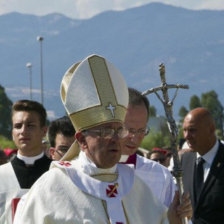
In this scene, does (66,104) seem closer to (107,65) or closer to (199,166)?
(107,65)

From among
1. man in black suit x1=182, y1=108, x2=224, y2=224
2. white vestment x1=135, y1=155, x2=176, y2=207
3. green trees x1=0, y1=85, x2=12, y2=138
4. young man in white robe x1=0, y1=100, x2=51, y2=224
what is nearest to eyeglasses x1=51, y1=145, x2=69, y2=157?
young man in white robe x1=0, y1=100, x2=51, y2=224

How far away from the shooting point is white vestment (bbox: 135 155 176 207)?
→ 560 cm

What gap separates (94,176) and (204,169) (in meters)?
4.44

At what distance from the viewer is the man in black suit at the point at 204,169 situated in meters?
8.26

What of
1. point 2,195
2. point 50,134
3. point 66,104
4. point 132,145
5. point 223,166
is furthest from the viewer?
point 223,166

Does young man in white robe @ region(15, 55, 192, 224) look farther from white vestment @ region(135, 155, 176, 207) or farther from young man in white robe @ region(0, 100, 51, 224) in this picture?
young man in white robe @ region(0, 100, 51, 224)

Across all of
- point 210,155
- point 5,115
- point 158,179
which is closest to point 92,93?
point 158,179

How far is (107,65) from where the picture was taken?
177 inches

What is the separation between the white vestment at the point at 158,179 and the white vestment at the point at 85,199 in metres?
1.05

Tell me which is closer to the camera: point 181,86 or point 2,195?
point 181,86

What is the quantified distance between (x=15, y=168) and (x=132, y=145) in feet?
6.20

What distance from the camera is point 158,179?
5.71m

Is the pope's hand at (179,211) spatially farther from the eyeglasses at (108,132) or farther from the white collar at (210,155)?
the white collar at (210,155)

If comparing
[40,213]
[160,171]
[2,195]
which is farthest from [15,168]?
[40,213]
